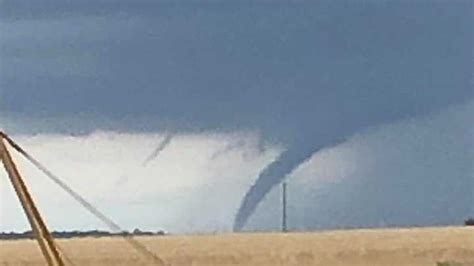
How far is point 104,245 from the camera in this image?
6297 centimetres

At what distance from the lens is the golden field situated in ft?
149

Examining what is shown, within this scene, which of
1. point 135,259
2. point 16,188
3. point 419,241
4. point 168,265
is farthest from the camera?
point 419,241

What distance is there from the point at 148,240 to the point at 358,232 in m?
8.05

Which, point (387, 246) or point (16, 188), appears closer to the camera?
point (16, 188)

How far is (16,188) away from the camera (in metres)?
17.4

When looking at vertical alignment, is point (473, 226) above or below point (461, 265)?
above

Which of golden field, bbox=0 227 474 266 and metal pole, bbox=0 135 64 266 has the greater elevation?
golden field, bbox=0 227 474 266

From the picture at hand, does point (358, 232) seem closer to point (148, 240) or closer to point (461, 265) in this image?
point (148, 240)

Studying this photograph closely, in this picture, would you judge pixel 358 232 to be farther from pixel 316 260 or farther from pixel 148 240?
pixel 316 260

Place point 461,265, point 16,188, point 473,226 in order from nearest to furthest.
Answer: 1. point 16,188
2. point 461,265
3. point 473,226

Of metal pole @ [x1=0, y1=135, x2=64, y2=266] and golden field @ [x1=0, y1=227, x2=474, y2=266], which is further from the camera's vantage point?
golden field @ [x1=0, y1=227, x2=474, y2=266]

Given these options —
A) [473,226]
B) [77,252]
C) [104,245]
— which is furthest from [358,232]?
[77,252]

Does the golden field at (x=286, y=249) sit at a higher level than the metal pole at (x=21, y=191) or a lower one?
higher

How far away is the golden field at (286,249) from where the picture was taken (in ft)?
149
